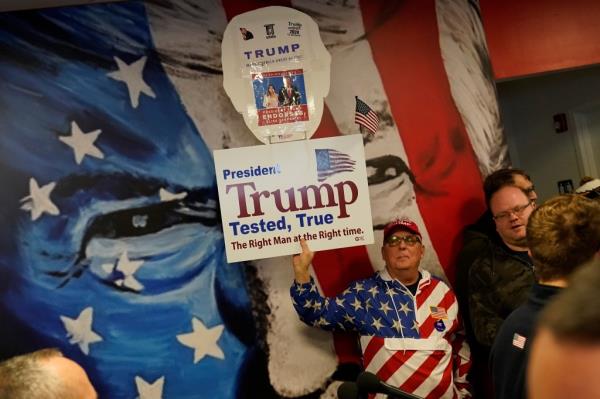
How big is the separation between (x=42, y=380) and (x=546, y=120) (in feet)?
17.5

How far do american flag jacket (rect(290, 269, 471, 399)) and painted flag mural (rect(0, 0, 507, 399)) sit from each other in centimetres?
22

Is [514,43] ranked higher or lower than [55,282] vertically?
higher

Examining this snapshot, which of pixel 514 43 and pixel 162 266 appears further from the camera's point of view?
pixel 514 43

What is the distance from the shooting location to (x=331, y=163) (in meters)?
3.02

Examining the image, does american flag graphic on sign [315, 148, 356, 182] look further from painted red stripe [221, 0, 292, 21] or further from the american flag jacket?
painted red stripe [221, 0, 292, 21]

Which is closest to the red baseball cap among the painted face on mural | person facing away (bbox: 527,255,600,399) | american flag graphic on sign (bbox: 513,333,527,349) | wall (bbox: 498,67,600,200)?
the painted face on mural

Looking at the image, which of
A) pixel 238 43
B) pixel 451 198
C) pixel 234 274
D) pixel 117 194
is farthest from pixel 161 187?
pixel 451 198

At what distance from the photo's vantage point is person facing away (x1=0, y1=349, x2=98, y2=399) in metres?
1.39

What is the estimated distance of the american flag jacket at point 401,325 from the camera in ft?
9.49

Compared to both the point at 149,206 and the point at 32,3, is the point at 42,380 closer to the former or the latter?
the point at 149,206

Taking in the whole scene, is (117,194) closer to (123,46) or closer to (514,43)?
(123,46)

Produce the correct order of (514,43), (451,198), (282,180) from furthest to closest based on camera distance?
1. (514,43)
2. (451,198)
3. (282,180)

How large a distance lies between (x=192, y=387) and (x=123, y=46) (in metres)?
1.76

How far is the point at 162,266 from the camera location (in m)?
3.13
